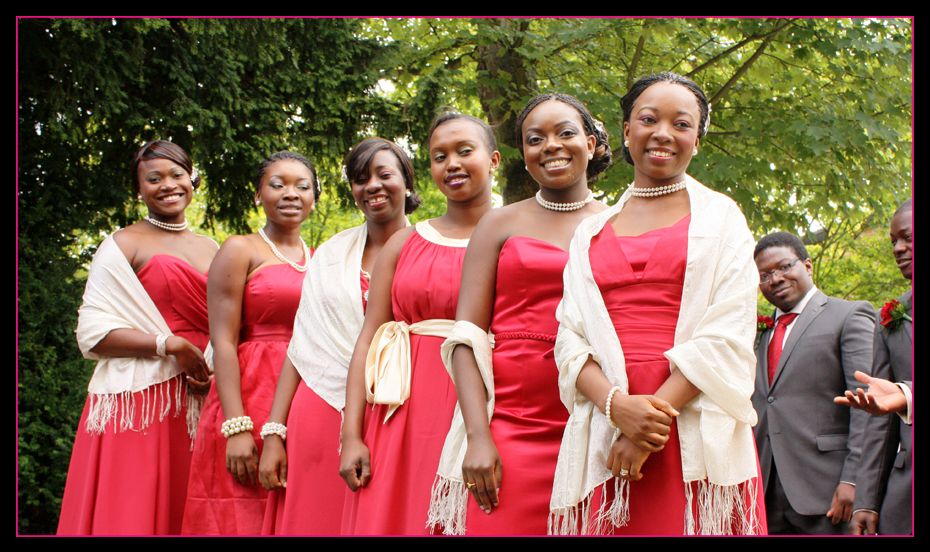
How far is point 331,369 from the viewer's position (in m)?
4.85

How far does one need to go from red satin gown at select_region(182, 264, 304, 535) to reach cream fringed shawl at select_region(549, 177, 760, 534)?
234 centimetres

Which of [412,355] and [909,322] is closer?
[412,355]

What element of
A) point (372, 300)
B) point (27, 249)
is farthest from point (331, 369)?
point (27, 249)

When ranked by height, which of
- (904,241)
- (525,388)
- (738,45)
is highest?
(738,45)

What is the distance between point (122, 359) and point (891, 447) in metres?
4.06

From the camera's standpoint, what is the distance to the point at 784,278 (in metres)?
6.12

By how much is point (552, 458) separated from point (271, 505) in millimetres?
1922

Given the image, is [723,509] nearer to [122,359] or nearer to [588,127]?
[588,127]

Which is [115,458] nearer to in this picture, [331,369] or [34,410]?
[331,369]

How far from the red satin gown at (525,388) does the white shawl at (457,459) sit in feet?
0.17

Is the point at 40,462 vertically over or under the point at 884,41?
under


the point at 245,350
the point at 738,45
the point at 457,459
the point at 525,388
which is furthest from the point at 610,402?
the point at 738,45

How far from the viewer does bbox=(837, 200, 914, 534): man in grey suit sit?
4438mm

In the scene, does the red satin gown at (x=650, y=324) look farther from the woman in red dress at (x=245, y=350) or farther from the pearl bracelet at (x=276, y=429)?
the woman in red dress at (x=245, y=350)
